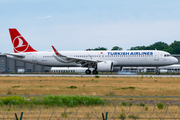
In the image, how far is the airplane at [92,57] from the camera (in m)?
47.0

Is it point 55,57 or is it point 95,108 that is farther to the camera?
point 55,57

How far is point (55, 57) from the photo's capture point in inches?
2026

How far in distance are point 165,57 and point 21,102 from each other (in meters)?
35.9

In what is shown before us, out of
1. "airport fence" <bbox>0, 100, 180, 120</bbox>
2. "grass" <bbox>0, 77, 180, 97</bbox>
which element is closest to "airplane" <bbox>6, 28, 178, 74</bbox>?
"grass" <bbox>0, 77, 180, 97</bbox>

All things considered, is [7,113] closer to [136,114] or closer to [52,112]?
[52,112]

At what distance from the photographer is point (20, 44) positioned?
54469 millimetres

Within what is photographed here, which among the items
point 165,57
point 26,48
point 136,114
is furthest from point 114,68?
point 136,114

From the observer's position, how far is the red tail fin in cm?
5428

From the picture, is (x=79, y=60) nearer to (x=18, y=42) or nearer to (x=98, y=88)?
(x=18, y=42)

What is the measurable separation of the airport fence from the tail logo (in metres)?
38.3

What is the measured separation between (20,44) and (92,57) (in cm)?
1647

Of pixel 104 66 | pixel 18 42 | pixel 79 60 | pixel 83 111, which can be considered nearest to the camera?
pixel 83 111

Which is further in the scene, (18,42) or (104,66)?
(18,42)

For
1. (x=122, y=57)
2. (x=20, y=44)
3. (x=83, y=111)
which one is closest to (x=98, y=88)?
(x=83, y=111)
